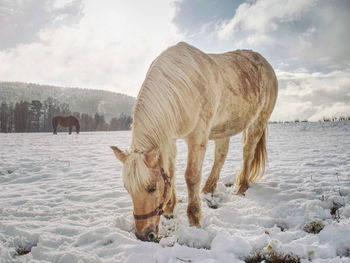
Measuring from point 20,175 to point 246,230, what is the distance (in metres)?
5.43

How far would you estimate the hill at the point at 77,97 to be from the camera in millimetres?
83512

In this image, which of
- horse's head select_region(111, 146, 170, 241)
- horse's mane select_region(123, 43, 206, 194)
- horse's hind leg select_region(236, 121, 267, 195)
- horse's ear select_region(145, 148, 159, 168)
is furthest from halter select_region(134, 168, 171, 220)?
horse's hind leg select_region(236, 121, 267, 195)

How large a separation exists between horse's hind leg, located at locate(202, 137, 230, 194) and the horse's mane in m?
1.73

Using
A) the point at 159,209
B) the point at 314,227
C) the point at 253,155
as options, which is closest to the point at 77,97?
the point at 253,155

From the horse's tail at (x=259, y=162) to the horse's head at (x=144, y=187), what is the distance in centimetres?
279

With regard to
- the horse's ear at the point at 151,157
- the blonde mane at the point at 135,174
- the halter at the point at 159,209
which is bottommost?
the halter at the point at 159,209

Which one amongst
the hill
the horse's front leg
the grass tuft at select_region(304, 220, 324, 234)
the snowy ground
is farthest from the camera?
the hill

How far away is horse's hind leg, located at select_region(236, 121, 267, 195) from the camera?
13.5ft

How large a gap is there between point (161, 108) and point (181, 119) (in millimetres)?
313

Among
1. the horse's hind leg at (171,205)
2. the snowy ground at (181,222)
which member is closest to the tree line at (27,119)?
the snowy ground at (181,222)

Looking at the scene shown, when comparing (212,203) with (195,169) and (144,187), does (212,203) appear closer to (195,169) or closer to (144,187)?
(195,169)

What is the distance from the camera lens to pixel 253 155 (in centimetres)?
432

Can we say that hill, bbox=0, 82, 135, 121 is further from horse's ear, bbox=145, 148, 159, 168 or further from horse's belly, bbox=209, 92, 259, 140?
horse's ear, bbox=145, 148, 159, 168

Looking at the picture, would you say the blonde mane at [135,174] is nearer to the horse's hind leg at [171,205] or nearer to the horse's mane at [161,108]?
the horse's mane at [161,108]
